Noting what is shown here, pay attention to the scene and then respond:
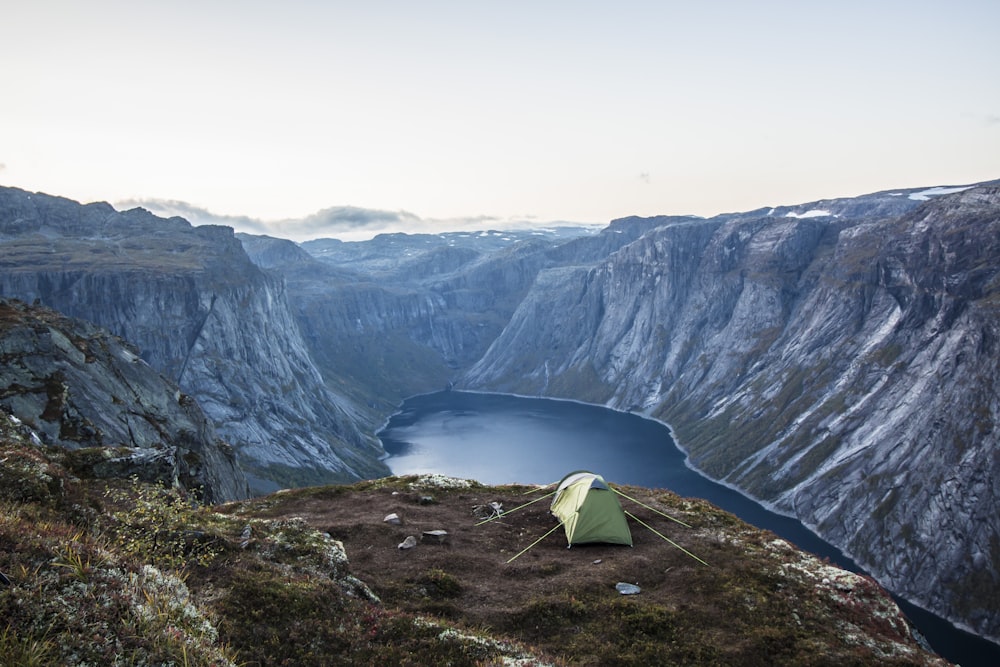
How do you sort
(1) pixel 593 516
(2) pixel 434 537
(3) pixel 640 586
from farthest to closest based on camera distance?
(1) pixel 593 516 < (2) pixel 434 537 < (3) pixel 640 586

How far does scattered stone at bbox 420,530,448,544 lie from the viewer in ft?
104

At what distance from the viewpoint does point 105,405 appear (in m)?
61.9

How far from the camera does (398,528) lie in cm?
3297

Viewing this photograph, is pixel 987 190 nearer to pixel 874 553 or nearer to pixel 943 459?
pixel 943 459

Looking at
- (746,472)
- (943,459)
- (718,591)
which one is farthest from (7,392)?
(746,472)

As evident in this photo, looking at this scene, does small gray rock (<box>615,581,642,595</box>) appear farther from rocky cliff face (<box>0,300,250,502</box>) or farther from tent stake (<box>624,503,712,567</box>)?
rocky cliff face (<box>0,300,250,502</box>)

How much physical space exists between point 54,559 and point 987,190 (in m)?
266

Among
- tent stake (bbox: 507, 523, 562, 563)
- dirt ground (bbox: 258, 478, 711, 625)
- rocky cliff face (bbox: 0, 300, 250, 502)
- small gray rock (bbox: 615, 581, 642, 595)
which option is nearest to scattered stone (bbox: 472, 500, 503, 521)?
dirt ground (bbox: 258, 478, 711, 625)

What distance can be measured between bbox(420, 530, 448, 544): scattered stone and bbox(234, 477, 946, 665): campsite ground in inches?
14.4

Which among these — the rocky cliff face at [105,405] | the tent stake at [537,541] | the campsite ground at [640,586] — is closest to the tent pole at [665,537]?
the campsite ground at [640,586]

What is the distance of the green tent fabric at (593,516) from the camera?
32688 mm

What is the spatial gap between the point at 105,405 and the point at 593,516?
57.1m

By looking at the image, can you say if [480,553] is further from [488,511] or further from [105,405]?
[105,405]

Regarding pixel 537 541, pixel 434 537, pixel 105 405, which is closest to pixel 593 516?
pixel 537 541
